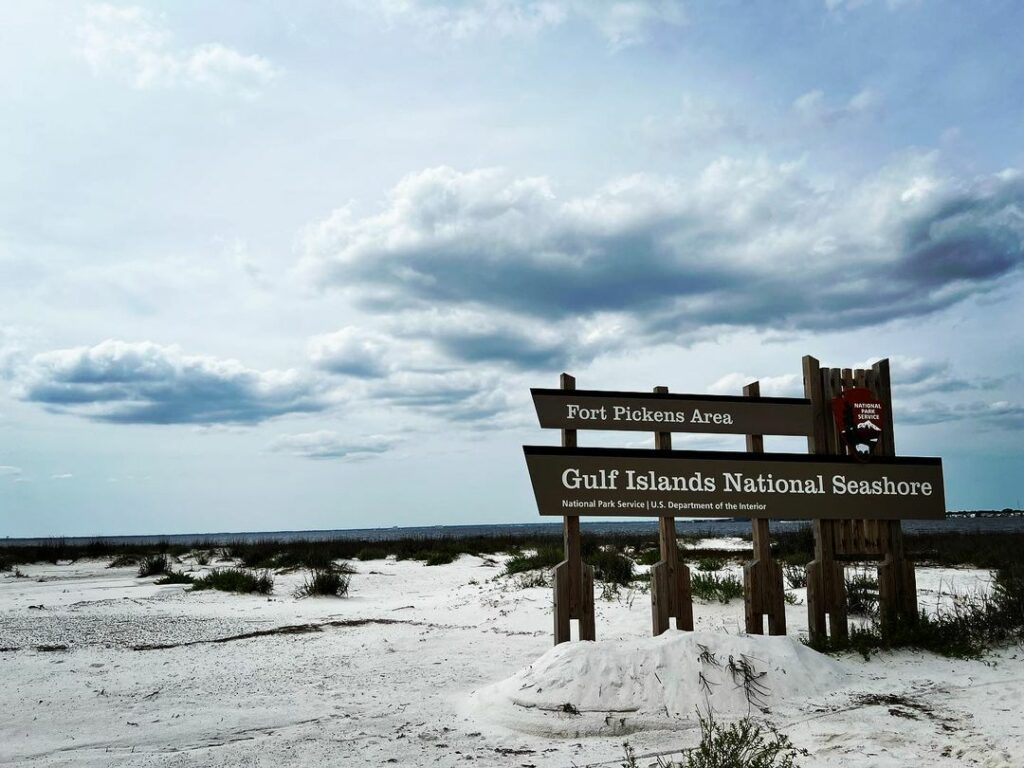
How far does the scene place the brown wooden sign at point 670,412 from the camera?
24.9 ft

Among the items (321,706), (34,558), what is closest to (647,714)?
(321,706)

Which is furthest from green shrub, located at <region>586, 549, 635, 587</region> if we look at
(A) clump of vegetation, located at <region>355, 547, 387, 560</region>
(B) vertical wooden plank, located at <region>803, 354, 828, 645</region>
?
(A) clump of vegetation, located at <region>355, 547, 387, 560</region>

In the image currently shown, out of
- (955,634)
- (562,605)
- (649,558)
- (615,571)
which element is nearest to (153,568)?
(649,558)

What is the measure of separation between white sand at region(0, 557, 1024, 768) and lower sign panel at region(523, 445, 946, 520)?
1.32m

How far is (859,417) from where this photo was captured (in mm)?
8109

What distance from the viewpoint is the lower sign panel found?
7.21m

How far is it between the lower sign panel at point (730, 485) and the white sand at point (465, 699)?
132 centimetres

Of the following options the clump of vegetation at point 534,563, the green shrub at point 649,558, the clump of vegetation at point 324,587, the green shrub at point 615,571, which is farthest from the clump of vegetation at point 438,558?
the green shrub at point 615,571

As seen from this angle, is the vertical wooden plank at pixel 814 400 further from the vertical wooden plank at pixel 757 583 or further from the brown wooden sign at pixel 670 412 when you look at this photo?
the vertical wooden plank at pixel 757 583

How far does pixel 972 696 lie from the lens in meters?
5.73

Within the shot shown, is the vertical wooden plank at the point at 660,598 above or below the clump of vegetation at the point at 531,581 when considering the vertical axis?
above

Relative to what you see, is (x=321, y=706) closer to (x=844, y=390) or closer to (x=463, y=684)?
(x=463, y=684)

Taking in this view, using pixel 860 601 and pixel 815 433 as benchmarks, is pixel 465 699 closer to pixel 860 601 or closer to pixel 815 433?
pixel 815 433

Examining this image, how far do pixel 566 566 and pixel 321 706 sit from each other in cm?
245
